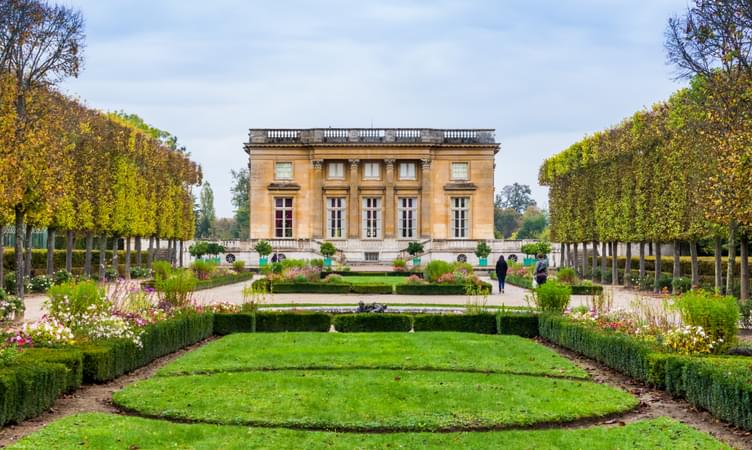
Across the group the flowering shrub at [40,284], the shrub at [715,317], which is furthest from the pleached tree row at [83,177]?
the shrub at [715,317]

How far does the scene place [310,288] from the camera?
2886cm

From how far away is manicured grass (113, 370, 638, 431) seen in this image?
872 centimetres

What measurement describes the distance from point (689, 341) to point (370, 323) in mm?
7163

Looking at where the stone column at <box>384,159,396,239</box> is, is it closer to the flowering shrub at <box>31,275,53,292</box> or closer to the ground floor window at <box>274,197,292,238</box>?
the ground floor window at <box>274,197,292,238</box>

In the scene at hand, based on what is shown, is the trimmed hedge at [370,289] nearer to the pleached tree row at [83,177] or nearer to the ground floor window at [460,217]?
the pleached tree row at [83,177]

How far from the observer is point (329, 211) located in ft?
182

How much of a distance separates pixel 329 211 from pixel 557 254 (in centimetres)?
1566

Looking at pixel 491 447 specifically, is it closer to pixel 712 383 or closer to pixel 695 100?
pixel 712 383

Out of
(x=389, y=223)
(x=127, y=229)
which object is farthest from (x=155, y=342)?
(x=389, y=223)

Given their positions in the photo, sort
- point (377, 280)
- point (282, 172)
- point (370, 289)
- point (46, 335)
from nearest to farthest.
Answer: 1. point (46, 335)
2. point (370, 289)
3. point (377, 280)
4. point (282, 172)

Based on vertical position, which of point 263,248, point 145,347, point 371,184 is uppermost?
point 371,184

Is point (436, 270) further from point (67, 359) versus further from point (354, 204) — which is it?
point (354, 204)

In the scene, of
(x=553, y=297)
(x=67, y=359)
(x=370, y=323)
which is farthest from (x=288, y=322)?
(x=67, y=359)

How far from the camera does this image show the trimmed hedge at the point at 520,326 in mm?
17031
